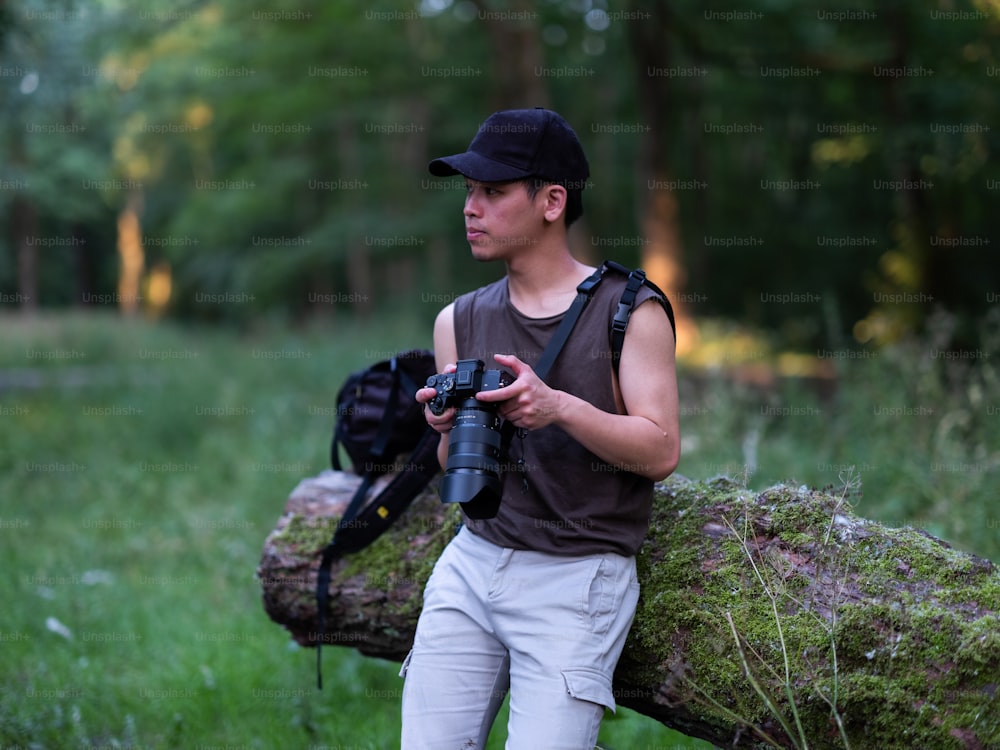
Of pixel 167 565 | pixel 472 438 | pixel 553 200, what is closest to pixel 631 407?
pixel 472 438

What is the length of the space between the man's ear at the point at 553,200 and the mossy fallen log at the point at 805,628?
1051 millimetres

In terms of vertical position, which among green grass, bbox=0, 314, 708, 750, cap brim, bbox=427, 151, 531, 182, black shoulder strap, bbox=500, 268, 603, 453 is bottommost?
green grass, bbox=0, 314, 708, 750

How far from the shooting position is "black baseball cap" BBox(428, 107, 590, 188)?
262 centimetres

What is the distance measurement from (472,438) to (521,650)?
2.02ft

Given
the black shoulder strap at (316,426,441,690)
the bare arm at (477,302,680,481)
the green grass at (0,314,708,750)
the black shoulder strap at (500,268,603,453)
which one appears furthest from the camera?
the green grass at (0,314,708,750)

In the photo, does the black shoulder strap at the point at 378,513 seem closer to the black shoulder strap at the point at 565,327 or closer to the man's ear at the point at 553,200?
the black shoulder strap at the point at 565,327

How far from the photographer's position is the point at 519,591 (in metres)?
2.58

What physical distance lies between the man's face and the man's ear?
2 cm

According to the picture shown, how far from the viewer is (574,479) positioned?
2.63 meters

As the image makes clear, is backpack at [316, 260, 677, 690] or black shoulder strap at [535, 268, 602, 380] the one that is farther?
backpack at [316, 260, 677, 690]

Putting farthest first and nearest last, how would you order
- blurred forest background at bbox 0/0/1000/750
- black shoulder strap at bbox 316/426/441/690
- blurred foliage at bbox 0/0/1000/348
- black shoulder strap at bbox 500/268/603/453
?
blurred foliage at bbox 0/0/1000/348, blurred forest background at bbox 0/0/1000/750, black shoulder strap at bbox 316/426/441/690, black shoulder strap at bbox 500/268/603/453

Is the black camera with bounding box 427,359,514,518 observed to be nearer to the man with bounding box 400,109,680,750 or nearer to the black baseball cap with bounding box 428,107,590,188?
the man with bounding box 400,109,680,750

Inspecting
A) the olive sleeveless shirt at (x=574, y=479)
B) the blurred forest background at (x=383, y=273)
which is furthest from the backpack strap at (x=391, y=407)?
the blurred forest background at (x=383, y=273)

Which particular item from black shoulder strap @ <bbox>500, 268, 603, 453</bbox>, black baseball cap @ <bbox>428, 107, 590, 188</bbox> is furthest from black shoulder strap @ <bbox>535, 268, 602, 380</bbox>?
black baseball cap @ <bbox>428, 107, 590, 188</bbox>
